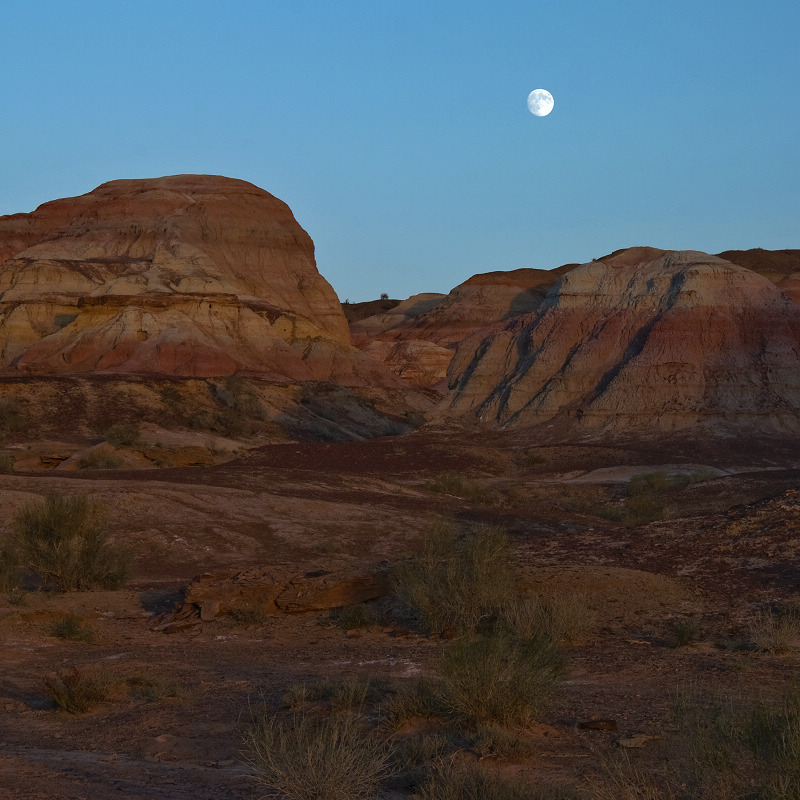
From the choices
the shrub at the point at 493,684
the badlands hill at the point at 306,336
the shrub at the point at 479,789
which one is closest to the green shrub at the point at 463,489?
the badlands hill at the point at 306,336

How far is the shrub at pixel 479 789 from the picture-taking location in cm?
548

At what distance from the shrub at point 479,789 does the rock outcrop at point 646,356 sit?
37.4 metres

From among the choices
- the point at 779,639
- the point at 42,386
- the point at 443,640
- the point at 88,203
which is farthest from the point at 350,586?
the point at 88,203

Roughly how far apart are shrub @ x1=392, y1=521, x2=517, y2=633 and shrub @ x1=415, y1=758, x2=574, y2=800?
5.88 metres

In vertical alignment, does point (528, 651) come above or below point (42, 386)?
below

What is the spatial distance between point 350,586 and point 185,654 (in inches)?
117

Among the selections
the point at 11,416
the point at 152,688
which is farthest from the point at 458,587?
the point at 11,416

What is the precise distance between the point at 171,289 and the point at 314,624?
Answer: 54890 mm

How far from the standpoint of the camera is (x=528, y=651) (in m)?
8.70

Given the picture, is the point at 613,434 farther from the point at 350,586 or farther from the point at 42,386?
the point at 350,586

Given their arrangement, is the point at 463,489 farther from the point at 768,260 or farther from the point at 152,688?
the point at 768,260

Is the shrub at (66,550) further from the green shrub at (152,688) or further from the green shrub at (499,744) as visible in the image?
the green shrub at (499,744)

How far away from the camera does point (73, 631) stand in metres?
12.8

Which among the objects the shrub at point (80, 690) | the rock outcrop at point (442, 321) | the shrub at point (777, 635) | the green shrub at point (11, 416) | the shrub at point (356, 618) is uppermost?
the rock outcrop at point (442, 321)
